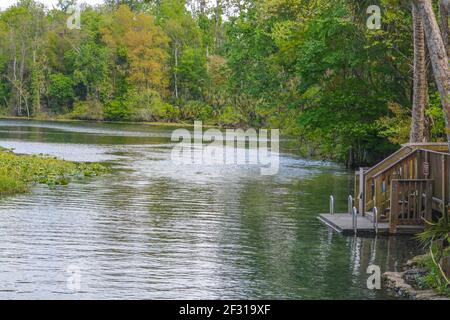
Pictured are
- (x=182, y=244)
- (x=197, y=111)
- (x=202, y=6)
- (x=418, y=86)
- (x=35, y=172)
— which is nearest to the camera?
(x=182, y=244)

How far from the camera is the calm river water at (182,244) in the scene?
1479cm

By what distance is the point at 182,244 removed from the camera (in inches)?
763

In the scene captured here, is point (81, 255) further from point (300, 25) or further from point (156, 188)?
point (300, 25)

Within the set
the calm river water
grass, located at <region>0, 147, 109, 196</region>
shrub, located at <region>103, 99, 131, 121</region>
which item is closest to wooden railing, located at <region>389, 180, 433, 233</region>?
the calm river water

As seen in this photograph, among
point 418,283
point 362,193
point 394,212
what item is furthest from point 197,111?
point 418,283

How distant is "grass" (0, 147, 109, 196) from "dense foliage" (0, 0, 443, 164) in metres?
11.3

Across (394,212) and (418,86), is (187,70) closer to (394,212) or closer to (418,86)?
(418,86)

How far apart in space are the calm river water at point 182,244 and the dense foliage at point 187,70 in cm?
841

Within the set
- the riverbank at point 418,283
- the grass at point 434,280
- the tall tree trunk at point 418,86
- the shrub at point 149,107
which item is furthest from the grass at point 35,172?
the shrub at point 149,107

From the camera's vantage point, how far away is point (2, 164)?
33.6m

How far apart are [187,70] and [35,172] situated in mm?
92263

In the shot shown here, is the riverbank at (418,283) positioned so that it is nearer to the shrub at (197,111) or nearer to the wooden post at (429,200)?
the wooden post at (429,200)
